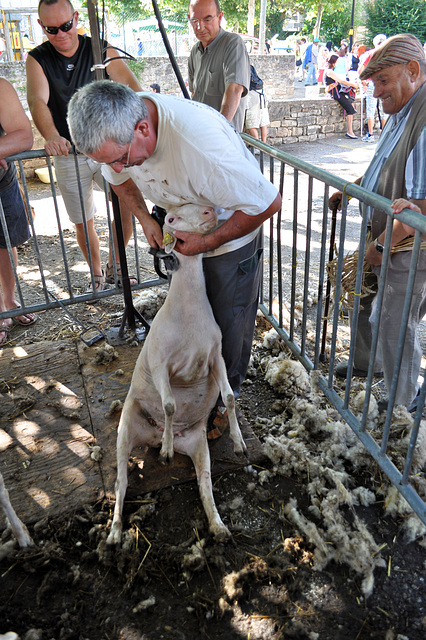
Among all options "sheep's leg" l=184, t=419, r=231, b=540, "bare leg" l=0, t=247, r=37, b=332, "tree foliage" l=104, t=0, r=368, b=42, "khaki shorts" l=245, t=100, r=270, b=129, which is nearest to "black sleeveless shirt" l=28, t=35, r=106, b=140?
"bare leg" l=0, t=247, r=37, b=332

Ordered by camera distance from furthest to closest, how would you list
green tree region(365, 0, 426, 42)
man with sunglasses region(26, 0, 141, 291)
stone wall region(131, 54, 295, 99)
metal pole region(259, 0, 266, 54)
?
green tree region(365, 0, 426, 42) → metal pole region(259, 0, 266, 54) → stone wall region(131, 54, 295, 99) → man with sunglasses region(26, 0, 141, 291)

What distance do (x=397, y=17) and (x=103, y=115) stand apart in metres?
31.4

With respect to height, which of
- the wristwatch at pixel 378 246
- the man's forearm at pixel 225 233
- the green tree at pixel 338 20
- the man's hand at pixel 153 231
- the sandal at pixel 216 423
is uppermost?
the green tree at pixel 338 20

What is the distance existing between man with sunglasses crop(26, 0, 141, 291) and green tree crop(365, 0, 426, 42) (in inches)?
1092

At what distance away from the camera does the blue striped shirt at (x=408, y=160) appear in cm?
238

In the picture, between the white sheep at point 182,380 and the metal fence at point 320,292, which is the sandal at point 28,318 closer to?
the metal fence at point 320,292

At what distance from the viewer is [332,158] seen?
35.8 feet

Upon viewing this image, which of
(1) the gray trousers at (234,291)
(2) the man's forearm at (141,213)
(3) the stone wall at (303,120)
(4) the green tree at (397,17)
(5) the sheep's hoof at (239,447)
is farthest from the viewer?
(4) the green tree at (397,17)

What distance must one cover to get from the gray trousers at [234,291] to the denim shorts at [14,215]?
6.67ft

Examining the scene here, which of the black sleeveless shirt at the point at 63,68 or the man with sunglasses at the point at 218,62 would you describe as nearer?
the black sleeveless shirt at the point at 63,68

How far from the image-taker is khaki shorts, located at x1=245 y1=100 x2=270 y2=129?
358 inches

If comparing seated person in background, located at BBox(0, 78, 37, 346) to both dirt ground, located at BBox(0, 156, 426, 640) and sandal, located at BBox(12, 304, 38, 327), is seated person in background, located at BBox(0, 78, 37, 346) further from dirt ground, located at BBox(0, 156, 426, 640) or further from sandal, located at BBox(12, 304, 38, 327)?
dirt ground, located at BBox(0, 156, 426, 640)

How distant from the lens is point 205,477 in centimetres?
258

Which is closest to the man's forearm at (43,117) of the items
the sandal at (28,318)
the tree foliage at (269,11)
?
the sandal at (28,318)
